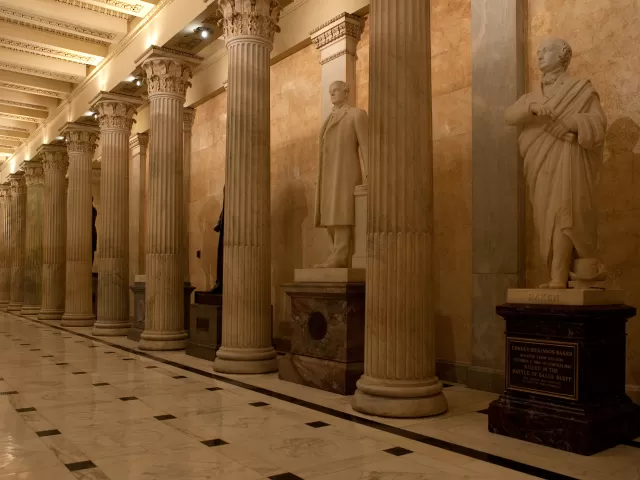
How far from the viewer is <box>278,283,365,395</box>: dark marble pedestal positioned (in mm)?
6902

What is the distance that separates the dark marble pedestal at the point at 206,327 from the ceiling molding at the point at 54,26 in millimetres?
7382

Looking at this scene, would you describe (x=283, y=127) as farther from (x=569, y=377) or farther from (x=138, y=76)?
(x=569, y=377)

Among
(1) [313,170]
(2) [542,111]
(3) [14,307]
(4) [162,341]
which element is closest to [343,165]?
(2) [542,111]

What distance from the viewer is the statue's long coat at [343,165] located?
7.42 metres

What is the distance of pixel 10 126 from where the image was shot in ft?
72.9

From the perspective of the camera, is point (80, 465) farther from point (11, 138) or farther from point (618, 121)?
point (11, 138)

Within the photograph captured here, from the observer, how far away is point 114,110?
14656 mm

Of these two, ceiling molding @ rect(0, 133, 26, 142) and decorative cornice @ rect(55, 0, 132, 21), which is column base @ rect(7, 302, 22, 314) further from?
decorative cornice @ rect(55, 0, 132, 21)

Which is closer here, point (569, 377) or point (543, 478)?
point (543, 478)

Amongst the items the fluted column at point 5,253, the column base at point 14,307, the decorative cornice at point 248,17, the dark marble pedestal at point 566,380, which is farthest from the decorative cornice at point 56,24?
the fluted column at point 5,253

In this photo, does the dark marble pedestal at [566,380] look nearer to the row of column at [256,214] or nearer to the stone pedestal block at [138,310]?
the row of column at [256,214]

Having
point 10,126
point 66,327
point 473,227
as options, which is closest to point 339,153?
point 473,227

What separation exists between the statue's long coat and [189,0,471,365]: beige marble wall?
1486 millimetres

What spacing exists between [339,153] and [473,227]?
1.85 meters
